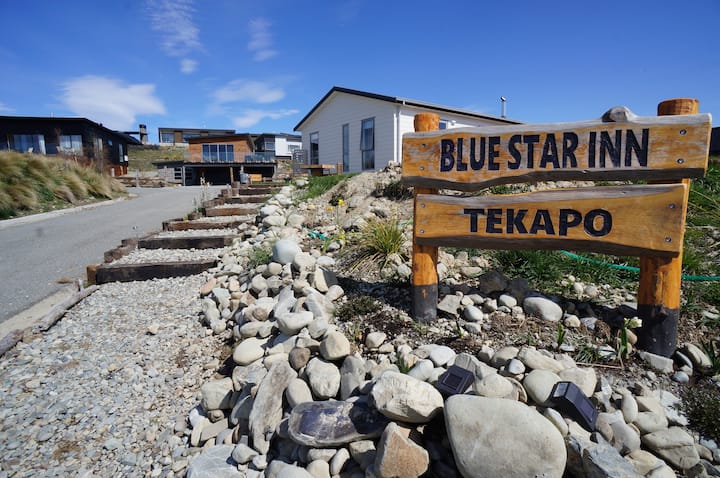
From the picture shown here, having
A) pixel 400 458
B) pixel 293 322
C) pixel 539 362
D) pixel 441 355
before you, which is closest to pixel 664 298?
pixel 539 362

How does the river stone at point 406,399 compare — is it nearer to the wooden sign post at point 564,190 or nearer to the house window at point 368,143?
the wooden sign post at point 564,190

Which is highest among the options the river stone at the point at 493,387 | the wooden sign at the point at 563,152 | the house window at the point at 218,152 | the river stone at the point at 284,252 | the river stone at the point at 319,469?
the house window at the point at 218,152

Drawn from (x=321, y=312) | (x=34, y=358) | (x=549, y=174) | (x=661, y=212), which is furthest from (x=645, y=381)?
(x=34, y=358)

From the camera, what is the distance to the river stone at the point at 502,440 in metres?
1.58

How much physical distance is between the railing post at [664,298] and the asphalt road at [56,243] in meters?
5.86

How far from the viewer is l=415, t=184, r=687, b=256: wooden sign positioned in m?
2.37

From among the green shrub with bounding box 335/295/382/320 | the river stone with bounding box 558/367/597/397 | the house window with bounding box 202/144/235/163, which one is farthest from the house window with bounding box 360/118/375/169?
the house window with bounding box 202/144/235/163

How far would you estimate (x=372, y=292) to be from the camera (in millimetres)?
3416

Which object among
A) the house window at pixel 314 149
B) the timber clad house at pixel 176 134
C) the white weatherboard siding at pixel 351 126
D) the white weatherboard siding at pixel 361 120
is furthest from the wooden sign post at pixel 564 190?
the timber clad house at pixel 176 134

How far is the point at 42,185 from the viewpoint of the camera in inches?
471

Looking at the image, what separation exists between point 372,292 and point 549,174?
171 centimetres

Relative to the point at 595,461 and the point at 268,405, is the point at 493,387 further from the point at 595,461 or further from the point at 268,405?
the point at 268,405

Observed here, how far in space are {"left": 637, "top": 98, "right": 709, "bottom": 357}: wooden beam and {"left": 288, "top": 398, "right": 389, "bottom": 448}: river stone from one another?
1.84 m

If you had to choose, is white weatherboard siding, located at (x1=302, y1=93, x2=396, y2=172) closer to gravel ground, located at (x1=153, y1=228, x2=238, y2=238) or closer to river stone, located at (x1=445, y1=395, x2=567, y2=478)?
gravel ground, located at (x1=153, y1=228, x2=238, y2=238)
